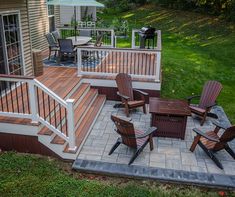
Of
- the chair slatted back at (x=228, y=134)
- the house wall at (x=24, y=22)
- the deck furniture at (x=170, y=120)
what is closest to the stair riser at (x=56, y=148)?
the deck furniture at (x=170, y=120)

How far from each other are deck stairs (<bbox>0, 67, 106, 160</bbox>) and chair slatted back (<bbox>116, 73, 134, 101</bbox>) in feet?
2.51

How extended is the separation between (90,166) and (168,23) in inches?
760

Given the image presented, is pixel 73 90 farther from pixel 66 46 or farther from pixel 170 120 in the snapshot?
pixel 170 120

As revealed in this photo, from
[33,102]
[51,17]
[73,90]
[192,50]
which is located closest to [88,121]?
[73,90]

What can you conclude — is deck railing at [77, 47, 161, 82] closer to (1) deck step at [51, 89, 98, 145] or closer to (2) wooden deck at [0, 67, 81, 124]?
(2) wooden deck at [0, 67, 81, 124]

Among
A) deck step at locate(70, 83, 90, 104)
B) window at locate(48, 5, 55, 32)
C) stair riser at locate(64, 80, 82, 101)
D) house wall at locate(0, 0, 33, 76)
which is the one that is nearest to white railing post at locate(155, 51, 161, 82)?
deck step at locate(70, 83, 90, 104)

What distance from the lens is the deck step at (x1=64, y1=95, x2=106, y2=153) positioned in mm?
6146

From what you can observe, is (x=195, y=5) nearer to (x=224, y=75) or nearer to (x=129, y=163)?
(x=224, y=75)

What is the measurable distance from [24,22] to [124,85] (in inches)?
121

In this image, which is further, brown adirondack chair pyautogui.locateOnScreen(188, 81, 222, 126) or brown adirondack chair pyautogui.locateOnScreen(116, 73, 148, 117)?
brown adirondack chair pyautogui.locateOnScreen(116, 73, 148, 117)

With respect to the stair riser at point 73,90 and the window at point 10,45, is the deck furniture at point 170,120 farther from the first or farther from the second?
the window at point 10,45

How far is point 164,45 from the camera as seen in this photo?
16688mm

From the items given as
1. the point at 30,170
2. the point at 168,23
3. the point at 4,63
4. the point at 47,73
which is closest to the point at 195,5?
the point at 168,23

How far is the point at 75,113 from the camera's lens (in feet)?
22.7
